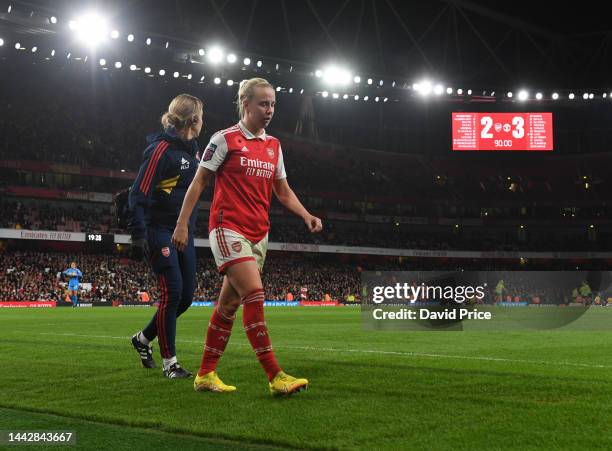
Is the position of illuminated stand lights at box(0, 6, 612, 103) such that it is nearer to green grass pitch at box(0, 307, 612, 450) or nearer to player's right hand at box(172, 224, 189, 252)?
green grass pitch at box(0, 307, 612, 450)

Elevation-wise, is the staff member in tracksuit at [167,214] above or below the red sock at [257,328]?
above

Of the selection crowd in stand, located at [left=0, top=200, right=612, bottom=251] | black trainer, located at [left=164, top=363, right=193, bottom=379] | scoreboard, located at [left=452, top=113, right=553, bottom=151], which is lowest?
black trainer, located at [left=164, top=363, right=193, bottom=379]

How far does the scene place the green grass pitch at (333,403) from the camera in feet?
12.0

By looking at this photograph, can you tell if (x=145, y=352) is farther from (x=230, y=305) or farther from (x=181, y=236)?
(x=181, y=236)

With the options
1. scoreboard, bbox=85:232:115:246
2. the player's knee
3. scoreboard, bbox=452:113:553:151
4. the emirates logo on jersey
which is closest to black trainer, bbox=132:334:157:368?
the player's knee

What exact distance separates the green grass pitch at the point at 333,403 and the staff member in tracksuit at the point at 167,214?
0.43 metres

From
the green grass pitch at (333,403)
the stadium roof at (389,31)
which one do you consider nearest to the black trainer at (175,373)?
the green grass pitch at (333,403)

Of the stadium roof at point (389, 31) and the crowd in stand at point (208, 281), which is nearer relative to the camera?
the crowd in stand at point (208, 281)

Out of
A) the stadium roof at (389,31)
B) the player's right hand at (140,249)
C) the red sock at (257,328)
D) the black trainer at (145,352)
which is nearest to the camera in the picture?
the red sock at (257,328)

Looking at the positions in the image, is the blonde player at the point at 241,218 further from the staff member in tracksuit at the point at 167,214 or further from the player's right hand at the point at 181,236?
the staff member in tracksuit at the point at 167,214

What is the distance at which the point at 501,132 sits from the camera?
4634cm

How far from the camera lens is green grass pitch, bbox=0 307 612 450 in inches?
144

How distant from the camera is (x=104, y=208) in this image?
52406 mm

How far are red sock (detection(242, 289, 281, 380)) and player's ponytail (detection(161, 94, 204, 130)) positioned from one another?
6.94ft
